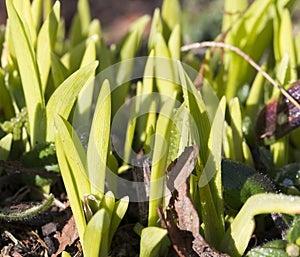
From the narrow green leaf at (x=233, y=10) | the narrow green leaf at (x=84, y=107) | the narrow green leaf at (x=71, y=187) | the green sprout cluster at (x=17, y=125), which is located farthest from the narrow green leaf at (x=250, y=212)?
the narrow green leaf at (x=233, y=10)

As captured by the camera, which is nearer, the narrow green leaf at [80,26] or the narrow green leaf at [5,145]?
the narrow green leaf at [5,145]

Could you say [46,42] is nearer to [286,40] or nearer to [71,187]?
[71,187]

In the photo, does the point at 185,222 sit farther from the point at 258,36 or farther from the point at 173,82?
the point at 258,36

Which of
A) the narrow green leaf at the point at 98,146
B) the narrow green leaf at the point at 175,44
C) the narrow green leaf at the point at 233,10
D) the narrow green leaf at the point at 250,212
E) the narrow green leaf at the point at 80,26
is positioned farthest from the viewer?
the narrow green leaf at the point at 80,26

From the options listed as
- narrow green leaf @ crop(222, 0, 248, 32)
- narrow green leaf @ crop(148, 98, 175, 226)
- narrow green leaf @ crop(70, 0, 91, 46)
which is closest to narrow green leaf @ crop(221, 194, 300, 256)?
narrow green leaf @ crop(148, 98, 175, 226)

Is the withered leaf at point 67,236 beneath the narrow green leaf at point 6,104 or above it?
beneath

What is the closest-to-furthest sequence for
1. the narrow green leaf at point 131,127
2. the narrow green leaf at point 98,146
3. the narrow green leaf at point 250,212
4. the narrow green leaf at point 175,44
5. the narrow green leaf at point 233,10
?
the narrow green leaf at point 250,212
the narrow green leaf at point 98,146
the narrow green leaf at point 131,127
the narrow green leaf at point 175,44
the narrow green leaf at point 233,10

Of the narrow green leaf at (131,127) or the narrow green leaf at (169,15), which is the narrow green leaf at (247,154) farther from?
the narrow green leaf at (169,15)
